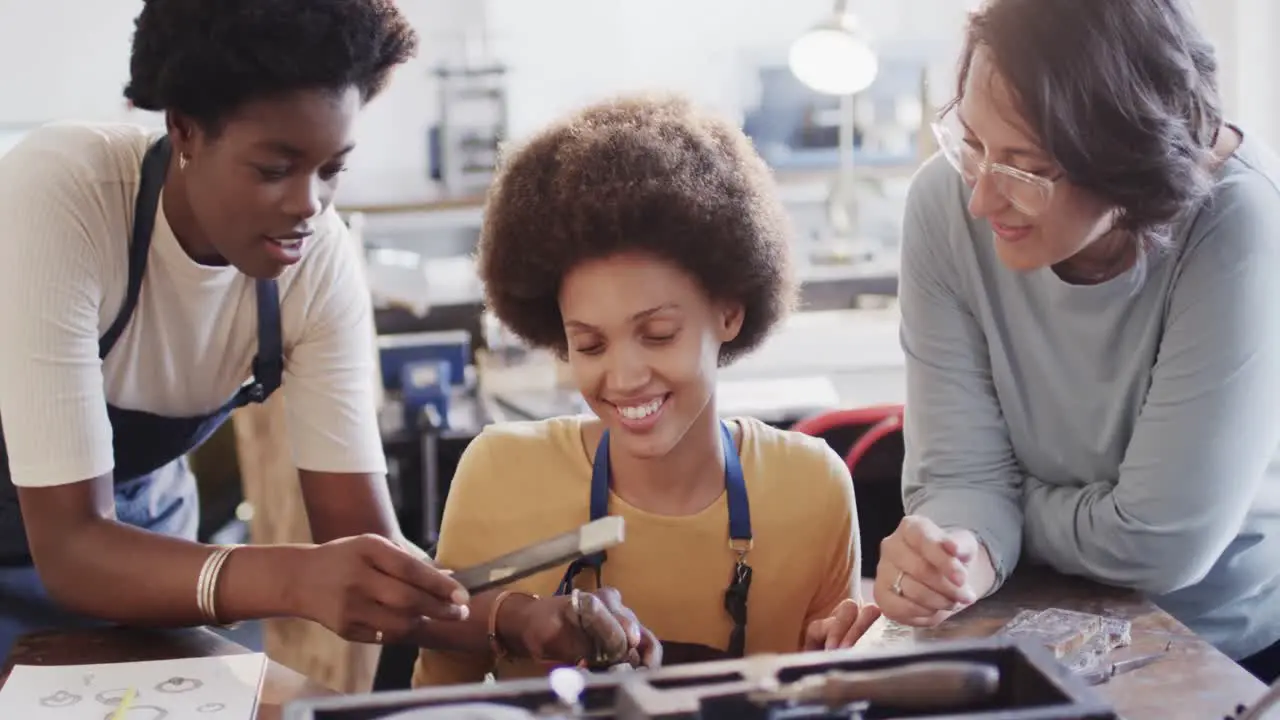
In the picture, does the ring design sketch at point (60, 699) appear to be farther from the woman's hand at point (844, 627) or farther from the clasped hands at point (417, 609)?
the woman's hand at point (844, 627)

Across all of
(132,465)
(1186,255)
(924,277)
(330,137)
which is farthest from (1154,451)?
(132,465)

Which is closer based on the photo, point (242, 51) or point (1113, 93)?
point (1113, 93)

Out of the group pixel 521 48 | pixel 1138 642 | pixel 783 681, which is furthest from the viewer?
pixel 521 48

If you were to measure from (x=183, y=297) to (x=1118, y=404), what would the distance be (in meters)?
1.02

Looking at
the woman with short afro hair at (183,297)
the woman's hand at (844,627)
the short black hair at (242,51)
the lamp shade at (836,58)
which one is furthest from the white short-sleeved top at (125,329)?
the lamp shade at (836,58)

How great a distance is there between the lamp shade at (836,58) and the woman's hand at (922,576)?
183cm

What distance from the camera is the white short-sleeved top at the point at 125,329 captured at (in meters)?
1.43

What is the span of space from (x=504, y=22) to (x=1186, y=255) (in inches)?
153

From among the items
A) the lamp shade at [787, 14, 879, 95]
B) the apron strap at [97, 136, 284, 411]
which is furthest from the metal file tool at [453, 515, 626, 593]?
the lamp shade at [787, 14, 879, 95]

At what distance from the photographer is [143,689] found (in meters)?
1.28

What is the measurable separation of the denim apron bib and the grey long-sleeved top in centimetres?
19

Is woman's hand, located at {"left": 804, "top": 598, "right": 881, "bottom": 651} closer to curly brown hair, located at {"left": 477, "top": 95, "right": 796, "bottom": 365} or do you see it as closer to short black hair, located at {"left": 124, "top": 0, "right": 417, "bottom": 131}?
curly brown hair, located at {"left": 477, "top": 95, "right": 796, "bottom": 365}

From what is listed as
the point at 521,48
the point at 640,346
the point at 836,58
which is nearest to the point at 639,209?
the point at 640,346

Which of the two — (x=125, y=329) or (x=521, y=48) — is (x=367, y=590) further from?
(x=521, y=48)
